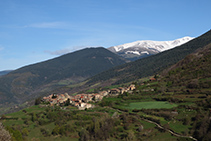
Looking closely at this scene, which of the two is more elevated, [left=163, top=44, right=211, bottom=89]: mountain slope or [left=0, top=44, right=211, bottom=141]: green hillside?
[left=163, top=44, right=211, bottom=89]: mountain slope

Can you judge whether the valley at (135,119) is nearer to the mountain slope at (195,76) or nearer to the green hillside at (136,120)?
the green hillside at (136,120)

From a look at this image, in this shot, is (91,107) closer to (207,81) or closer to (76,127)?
(76,127)

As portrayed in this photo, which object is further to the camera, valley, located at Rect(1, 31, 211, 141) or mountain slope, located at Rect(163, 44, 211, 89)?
mountain slope, located at Rect(163, 44, 211, 89)

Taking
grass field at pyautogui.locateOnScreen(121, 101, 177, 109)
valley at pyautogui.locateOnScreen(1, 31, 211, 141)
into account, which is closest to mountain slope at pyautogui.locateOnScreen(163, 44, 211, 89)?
valley at pyautogui.locateOnScreen(1, 31, 211, 141)

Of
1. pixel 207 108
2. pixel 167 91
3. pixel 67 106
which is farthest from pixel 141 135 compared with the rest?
pixel 67 106

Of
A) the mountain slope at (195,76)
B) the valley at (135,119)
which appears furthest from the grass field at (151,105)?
the mountain slope at (195,76)

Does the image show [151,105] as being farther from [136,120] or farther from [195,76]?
[195,76]

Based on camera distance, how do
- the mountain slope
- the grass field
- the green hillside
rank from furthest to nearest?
1. the mountain slope
2. the grass field
3. the green hillside

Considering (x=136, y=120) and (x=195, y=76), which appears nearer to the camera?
(x=136, y=120)

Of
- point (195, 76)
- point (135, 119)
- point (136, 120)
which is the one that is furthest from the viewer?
point (195, 76)

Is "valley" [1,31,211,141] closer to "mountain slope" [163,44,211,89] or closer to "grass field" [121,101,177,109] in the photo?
"grass field" [121,101,177,109]

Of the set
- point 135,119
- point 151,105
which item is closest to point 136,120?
point 135,119

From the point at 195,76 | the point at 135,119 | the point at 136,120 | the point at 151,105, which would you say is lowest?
the point at 136,120

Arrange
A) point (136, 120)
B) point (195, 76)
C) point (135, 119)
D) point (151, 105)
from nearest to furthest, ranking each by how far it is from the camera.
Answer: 1. point (136, 120)
2. point (135, 119)
3. point (151, 105)
4. point (195, 76)
